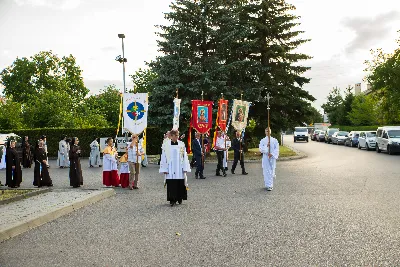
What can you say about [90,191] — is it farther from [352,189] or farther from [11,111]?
[11,111]

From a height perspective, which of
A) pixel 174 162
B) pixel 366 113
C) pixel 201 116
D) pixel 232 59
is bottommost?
pixel 174 162

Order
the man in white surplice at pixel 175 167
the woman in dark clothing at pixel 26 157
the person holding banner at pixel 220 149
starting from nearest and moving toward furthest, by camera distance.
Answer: the man in white surplice at pixel 175 167 → the person holding banner at pixel 220 149 → the woman in dark clothing at pixel 26 157

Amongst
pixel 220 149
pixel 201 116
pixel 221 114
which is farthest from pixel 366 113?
pixel 220 149

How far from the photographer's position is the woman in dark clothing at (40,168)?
52.0 ft

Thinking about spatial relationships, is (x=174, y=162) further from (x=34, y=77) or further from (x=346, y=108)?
(x=346, y=108)

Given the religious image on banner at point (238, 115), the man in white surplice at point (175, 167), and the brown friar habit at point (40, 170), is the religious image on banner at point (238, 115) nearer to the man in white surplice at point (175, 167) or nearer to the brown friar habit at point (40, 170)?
the brown friar habit at point (40, 170)

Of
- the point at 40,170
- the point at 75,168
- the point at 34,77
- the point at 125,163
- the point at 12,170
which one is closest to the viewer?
the point at 125,163

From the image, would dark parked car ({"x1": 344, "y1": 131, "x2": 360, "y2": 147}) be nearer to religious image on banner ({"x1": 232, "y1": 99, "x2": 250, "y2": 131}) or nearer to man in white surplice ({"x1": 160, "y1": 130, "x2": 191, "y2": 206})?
religious image on banner ({"x1": 232, "y1": 99, "x2": 250, "y2": 131})

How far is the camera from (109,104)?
85938mm

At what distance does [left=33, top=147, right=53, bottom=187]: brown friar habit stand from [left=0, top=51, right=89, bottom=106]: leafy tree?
4814 centimetres

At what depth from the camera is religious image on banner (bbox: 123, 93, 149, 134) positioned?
55.5 ft

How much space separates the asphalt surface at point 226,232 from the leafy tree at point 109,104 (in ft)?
216

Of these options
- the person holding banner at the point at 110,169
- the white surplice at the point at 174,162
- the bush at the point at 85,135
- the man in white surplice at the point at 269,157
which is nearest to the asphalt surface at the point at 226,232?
the white surplice at the point at 174,162

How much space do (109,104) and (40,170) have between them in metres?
70.9
